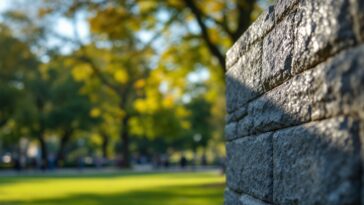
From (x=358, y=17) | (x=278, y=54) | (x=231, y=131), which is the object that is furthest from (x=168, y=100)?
(x=358, y=17)

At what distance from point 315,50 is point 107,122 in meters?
51.0

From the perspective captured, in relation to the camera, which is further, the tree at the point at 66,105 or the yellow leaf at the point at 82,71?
the tree at the point at 66,105

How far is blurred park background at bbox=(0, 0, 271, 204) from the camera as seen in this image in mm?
18328

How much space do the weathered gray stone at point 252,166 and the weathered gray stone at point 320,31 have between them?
32.5 inches

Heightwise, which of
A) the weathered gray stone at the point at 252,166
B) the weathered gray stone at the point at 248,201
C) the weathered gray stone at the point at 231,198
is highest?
the weathered gray stone at the point at 252,166

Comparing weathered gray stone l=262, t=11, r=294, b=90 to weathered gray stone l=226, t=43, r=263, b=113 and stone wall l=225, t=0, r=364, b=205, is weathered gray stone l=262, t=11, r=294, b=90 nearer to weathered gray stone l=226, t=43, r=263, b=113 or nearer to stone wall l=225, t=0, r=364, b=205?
stone wall l=225, t=0, r=364, b=205

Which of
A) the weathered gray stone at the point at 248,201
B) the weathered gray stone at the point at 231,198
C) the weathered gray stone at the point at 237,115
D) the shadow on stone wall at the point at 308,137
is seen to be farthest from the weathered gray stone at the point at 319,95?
the weathered gray stone at the point at 231,198

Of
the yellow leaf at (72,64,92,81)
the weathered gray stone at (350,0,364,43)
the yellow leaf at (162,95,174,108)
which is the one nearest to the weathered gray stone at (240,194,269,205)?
the weathered gray stone at (350,0,364,43)

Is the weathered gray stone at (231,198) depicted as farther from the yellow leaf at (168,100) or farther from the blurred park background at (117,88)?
the yellow leaf at (168,100)

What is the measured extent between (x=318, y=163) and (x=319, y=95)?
1.15 ft

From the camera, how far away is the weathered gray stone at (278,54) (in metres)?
3.29

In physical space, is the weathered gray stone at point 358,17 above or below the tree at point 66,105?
below

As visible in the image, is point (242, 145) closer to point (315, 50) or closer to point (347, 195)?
point (315, 50)

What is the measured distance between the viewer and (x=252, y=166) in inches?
167
